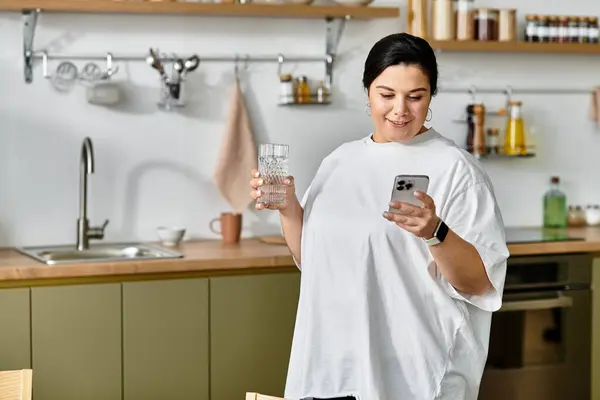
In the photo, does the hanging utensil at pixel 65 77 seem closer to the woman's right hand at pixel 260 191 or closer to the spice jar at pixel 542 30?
the woman's right hand at pixel 260 191

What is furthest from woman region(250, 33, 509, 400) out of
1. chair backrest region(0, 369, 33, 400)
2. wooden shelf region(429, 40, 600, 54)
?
wooden shelf region(429, 40, 600, 54)

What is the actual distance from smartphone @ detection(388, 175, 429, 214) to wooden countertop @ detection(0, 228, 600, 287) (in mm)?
1437

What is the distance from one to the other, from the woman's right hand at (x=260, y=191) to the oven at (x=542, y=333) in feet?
5.22

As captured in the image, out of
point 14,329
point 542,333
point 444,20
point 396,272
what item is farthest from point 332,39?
point 396,272

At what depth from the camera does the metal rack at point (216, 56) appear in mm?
3578

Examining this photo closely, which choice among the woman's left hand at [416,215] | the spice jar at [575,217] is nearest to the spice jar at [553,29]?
the spice jar at [575,217]

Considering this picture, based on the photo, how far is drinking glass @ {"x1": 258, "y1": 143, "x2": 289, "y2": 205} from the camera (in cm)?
226

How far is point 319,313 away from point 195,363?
3.81 ft

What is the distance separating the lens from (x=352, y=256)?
2.22 meters

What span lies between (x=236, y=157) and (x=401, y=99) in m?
1.81

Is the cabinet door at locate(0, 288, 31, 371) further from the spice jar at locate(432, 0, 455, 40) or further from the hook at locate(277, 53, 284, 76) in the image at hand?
the spice jar at locate(432, 0, 455, 40)

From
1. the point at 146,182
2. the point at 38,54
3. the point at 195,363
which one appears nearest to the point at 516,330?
the point at 195,363

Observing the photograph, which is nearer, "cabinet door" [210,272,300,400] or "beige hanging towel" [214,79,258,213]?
"cabinet door" [210,272,300,400]

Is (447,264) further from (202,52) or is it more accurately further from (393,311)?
(202,52)
